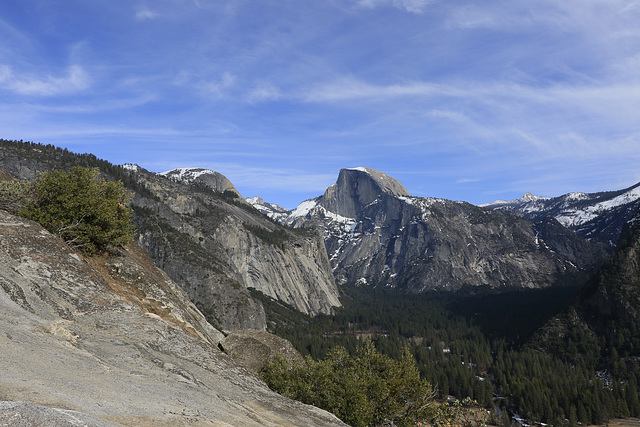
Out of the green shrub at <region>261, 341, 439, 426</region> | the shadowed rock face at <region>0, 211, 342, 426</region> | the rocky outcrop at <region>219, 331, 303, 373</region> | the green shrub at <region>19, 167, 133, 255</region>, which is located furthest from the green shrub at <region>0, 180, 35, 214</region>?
the green shrub at <region>261, 341, 439, 426</region>

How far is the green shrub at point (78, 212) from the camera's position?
93.5 feet

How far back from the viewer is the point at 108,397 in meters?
13.2

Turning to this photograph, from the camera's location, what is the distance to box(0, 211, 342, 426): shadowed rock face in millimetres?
12000

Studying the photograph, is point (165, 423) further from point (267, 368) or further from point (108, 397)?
point (267, 368)

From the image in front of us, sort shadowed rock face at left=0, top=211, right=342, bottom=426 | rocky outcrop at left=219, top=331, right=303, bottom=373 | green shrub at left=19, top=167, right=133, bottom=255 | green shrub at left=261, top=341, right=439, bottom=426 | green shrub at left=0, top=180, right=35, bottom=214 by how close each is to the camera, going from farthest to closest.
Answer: rocky outcrop at left=219, top=331, right=303, bottom=373
green shrub at left=261, top=341, right=439, bottom=426
green shrub at left=0, top=180, right=35, bottom=214
green shrub at left=19, top=167, right=133, bottom=255
shadowed rock face at left=0, top=211, right=342, bottom=426

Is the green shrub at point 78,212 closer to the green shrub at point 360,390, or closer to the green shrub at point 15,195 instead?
the green shrub at point 15,195

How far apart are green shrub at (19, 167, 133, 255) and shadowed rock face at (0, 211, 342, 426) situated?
3365mm

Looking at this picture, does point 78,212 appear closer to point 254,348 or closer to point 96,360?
point 96,360

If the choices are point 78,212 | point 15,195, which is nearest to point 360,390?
point 78,212

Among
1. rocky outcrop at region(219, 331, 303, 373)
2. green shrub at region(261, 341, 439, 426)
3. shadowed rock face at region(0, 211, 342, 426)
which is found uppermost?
shadowed rock face at region(0, 211, 342, 426)

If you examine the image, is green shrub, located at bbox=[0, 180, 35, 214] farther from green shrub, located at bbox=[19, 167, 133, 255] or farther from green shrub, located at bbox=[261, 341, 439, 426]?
green shrub, located at bbox=[261, 341, 439, 426]

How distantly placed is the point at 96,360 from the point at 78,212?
16671 mm

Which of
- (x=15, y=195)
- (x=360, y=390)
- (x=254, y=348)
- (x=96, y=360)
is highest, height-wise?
(x=15, y=195)

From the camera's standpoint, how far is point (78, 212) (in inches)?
1161
